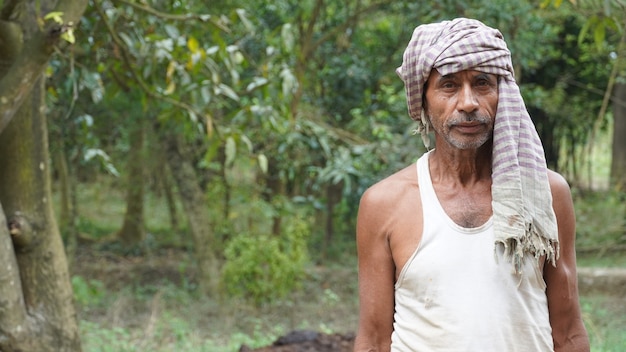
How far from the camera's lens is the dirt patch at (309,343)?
4.64 m

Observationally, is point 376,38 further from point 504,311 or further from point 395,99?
point 504,311

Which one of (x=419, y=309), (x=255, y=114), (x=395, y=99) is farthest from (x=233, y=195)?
(x=419, y=309)

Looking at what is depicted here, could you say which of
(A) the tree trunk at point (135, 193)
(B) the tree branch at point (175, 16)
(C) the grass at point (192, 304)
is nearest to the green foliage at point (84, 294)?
(C) the grass at point (192, 304)

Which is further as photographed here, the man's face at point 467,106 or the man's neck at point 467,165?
the man's neck at point 467,165

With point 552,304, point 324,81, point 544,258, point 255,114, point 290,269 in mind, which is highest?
point 324,81

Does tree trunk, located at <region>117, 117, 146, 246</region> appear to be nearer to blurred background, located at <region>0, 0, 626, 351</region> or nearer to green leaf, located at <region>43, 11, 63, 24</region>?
blurred background, located at <region>0, 0, 626, 351</region>

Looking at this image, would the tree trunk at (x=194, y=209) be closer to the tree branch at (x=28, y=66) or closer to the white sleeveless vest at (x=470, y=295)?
the tree branch at (x=28, y=66)

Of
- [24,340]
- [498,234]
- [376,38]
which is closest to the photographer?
[498,234]

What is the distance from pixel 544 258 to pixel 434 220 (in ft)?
0.91

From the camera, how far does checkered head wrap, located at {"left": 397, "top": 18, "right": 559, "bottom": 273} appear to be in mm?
1785

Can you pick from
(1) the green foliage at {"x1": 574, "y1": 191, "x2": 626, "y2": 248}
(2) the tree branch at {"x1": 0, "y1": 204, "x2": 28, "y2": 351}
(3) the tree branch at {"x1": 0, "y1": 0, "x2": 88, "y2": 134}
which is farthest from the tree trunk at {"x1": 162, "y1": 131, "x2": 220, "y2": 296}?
(1) the green foliage at {"x1": 574, "y1": 191, "x2": 626, "y2": 248}

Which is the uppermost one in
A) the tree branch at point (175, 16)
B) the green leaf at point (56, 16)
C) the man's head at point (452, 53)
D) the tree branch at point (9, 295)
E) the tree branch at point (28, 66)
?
the tree branch at point (175, 16)

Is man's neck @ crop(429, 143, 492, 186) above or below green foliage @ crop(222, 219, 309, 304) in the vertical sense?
above

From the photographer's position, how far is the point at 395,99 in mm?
7105
